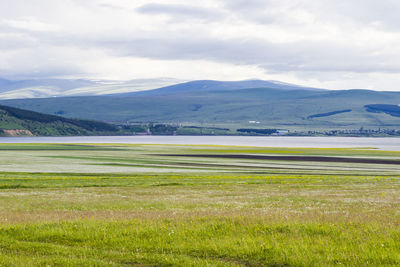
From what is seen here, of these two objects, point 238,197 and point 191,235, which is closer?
point 191,235

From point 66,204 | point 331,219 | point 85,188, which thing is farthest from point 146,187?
point 331,219

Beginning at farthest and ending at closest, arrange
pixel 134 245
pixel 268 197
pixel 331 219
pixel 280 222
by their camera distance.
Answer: pixel 268 197 → pixel 331 219 → pixel 280 222 → pixel 134 245

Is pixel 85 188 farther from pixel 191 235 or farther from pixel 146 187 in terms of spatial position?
pixel 191 235

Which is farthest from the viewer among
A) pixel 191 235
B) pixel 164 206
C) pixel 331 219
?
pixel 164 206

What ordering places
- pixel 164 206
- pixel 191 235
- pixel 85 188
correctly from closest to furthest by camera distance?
pixel 191 235 → pixel 164 206 → pixel 85 188

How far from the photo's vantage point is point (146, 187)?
42.4 metres

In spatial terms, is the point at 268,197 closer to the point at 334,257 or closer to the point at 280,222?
the point at 280,222

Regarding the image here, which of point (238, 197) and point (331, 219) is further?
point (238, 197)

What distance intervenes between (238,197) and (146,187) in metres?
11.5

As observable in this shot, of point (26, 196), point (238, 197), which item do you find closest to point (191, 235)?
point (238, 197)

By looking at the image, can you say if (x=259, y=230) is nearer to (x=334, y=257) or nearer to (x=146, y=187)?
(x=334, y=257)

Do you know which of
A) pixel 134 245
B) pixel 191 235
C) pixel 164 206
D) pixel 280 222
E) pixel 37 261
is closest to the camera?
pixel 37 261

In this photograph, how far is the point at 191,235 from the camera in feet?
52.4

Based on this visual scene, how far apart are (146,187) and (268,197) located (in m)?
12.9
